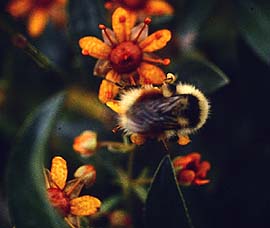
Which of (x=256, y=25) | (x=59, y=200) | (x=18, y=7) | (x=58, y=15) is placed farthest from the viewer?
(x=58, y=15)

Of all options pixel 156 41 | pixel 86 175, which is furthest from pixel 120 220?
pixel 156 41

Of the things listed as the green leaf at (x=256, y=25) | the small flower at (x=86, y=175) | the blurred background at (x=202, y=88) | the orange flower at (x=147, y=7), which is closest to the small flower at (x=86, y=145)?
the small flower at (x=86, y=175)

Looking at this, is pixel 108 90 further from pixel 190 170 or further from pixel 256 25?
pixel 256 25

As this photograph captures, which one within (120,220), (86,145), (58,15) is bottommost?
(120,220)

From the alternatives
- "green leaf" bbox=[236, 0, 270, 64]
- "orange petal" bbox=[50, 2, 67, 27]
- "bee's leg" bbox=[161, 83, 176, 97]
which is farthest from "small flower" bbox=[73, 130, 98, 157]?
"orange petal" bbox=[50, 2, 67, 27]

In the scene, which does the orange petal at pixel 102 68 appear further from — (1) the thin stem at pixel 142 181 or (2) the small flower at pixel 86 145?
(1) the thin stem at pixel 142 181

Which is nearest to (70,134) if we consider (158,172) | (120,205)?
(120,205)
